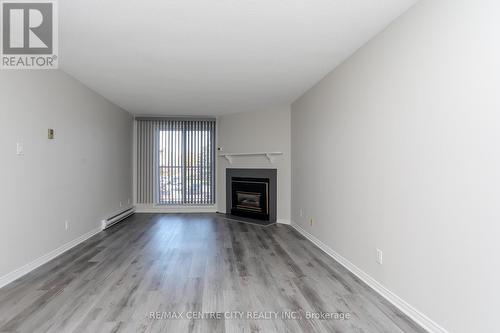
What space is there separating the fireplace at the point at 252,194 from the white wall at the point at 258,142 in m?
0.14

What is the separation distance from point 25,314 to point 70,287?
1.49 ft

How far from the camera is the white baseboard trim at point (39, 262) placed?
2499 millimetres

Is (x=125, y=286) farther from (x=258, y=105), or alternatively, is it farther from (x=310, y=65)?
(x=258, y=105)

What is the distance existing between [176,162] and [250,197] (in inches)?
88.9

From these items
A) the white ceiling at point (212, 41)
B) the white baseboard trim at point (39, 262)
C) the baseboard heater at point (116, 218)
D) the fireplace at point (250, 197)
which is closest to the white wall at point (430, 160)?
the white ceiling at point (212, 41)

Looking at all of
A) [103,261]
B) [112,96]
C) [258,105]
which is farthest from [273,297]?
[112,96]

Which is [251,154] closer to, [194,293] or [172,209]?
[172,209]

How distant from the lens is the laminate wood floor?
6.25 feet

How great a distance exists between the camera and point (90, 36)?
2457 mm

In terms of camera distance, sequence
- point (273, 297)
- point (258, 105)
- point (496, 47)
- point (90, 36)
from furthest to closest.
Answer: point (258, 105) → point (90, 36) → point (273, 297) → point (496, 47)

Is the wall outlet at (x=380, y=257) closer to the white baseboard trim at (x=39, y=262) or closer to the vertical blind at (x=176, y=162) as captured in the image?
the white baseboard trim at (x=39, y=262)

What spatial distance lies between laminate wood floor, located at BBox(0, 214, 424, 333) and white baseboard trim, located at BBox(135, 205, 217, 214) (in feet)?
8.80

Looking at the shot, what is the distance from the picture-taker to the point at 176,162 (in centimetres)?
659

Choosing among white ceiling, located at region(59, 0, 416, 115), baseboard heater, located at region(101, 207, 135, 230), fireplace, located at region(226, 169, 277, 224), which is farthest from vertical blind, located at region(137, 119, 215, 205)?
white ceiling, located at region(59, 0, 416, 115)
